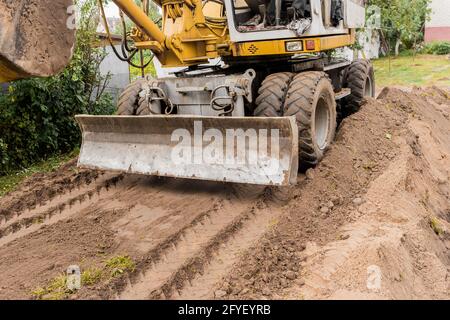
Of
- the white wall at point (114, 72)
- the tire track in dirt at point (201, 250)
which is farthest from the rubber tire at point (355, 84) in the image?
the white wall at point (114, 72)

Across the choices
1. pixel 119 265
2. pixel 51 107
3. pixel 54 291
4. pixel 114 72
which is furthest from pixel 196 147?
pixel 114 72

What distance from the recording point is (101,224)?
4945 millimetres

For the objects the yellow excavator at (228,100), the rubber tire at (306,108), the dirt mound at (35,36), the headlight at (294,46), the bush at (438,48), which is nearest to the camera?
the dirt mound at (35,36)

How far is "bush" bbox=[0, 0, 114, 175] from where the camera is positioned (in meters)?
7.41

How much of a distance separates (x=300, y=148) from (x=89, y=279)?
292 cm

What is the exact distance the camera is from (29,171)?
7332 mm

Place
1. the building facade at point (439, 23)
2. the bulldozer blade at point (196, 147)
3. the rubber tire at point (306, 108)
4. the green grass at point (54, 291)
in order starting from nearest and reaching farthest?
the green grass at point (54, 291)
the bulldozer blade at point (196, 147)
the rubber tire at point (306, 108)
the building facade at point (439, 23)

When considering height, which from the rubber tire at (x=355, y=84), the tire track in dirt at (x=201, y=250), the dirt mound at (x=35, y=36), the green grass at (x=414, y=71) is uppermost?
the dirt mound at (x=35, y=36)

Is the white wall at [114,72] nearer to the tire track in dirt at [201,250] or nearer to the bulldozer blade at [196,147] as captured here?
the bulldozer blade at [196,147]

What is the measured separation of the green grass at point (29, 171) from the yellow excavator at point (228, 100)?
1.25 meters

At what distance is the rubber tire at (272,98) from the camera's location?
5.77m

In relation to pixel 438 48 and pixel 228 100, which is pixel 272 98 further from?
pixel 438 48

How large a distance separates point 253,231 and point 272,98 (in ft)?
5.83

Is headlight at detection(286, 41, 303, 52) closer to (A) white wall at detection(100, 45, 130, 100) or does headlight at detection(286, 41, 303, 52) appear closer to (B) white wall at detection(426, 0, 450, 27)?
(A) white wall at detection(100, 45, 130, 100)
